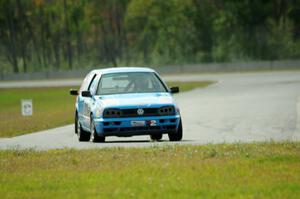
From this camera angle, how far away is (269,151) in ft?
57.1

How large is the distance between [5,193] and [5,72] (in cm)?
10259

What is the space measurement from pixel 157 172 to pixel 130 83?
9.21 m

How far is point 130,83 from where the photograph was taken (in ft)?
77.6

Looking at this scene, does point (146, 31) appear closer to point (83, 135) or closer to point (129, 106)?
→ point (83, 135)

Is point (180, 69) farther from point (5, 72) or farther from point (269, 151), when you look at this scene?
point (269, 151)

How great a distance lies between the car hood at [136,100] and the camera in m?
22.7

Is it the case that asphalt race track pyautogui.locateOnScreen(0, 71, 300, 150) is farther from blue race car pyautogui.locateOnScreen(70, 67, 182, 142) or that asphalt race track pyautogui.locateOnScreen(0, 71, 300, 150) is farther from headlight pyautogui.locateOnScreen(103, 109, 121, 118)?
headlight pyautogui.locateOnScreen(103, 109, 121, 118)

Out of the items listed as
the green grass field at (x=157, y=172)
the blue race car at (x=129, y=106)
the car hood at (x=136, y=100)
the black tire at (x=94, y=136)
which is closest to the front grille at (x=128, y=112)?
the blue race car at (x=129, y=106)

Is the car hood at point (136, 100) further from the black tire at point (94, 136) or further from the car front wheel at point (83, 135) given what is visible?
the car front wheel at point (83, 135)

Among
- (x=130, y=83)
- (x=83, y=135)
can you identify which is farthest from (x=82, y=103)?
(x=130, y=83)

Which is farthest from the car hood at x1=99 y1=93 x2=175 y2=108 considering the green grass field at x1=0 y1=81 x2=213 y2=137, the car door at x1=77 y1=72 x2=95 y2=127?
the green grass field at x1=0 y1=81 x2=213 y2=137

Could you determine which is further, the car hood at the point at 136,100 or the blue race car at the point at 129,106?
the car hood at the point at 136,100

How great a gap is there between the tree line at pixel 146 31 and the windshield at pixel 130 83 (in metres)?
84.7

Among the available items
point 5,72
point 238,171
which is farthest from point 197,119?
point 5,72
